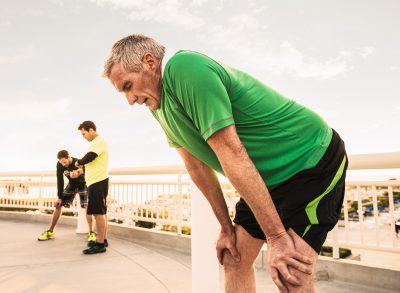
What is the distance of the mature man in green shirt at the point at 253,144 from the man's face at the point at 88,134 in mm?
4109

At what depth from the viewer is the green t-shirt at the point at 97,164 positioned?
17.1 feet

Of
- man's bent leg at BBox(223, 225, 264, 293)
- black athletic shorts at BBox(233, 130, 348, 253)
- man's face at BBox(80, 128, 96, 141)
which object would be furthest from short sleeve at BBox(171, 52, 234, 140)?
man's face at BBox(80, 128, 96, 141)

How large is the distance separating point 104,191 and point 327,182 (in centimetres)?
448

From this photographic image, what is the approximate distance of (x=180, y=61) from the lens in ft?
3.73

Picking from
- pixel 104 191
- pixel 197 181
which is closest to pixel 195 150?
pixel 197 181

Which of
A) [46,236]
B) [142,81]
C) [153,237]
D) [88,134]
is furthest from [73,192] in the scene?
[142,81]

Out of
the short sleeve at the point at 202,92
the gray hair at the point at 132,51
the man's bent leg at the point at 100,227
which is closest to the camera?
the short sleeve at the point at 202,92

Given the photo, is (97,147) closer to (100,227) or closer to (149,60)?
(100,227)

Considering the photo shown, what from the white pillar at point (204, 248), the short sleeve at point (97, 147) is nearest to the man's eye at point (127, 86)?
the white pillar at point (204, 248)

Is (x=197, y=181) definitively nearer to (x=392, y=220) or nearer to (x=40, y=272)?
(x=392, y=220)

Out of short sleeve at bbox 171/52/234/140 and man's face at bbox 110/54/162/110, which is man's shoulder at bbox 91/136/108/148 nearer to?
man's face at bbox 110/54/162/110

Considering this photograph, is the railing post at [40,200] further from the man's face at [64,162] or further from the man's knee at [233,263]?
the man's knee at [233,263]

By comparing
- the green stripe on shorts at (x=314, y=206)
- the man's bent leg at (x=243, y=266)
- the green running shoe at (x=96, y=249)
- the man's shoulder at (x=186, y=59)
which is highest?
the man's shoulder at (x=186, y=59)

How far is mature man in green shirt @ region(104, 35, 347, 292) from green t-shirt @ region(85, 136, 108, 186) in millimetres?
3988
